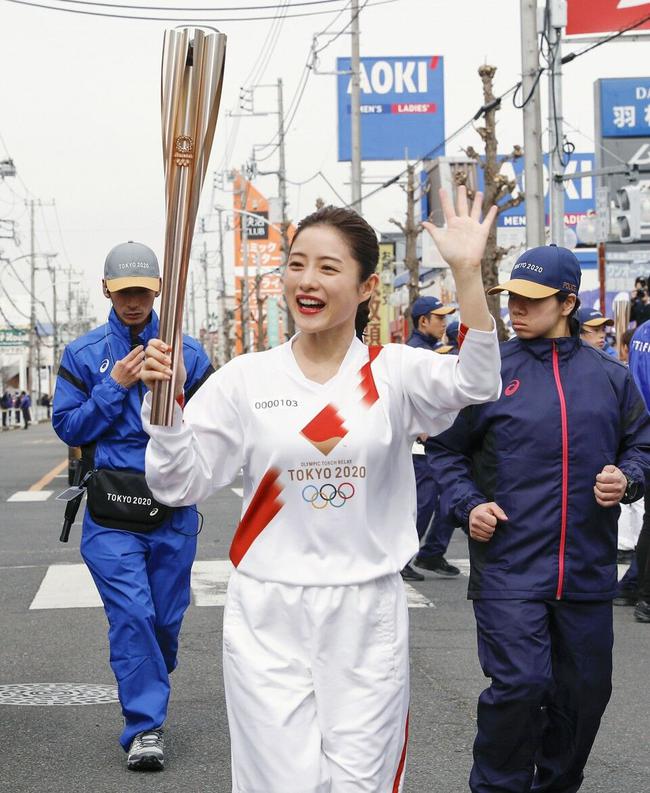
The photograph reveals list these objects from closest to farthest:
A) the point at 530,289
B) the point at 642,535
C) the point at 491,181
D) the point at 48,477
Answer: the point at 530,289, the point at 642,535, the point at 48,477, the point at 491,181

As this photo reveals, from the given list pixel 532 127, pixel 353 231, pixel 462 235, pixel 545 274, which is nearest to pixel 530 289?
pixel 545 274

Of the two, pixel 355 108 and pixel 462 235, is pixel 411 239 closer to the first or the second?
pixel 355 108

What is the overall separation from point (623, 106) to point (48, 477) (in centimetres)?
2062

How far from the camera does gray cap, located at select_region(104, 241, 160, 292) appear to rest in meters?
5.88

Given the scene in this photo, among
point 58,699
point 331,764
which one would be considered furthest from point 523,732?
point 58,699

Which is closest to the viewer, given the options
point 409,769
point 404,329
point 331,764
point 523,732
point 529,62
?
point 331,764

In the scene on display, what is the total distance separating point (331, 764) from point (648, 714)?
3580 mm

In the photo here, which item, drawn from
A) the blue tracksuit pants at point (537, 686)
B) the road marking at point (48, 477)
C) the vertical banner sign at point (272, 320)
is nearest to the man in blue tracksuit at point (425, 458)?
the blue tracksuit pants at point (537, 686)

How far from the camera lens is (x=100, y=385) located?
5809 mm

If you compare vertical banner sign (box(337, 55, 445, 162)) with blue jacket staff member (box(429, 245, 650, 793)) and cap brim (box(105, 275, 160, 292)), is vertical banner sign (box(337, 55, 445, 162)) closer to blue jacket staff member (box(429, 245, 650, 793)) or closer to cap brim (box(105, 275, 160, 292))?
cap brim (box(105, 275, 160, 292))

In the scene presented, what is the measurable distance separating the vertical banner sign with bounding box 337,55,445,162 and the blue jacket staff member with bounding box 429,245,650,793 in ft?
145

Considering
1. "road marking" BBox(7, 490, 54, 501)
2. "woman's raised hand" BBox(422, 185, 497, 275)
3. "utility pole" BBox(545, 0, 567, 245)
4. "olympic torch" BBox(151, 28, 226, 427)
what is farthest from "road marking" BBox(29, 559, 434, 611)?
"utility pole" BBox(545, 0, 567, 245)

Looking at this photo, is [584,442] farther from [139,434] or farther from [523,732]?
[139,434]

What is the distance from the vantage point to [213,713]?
6.73 meters
